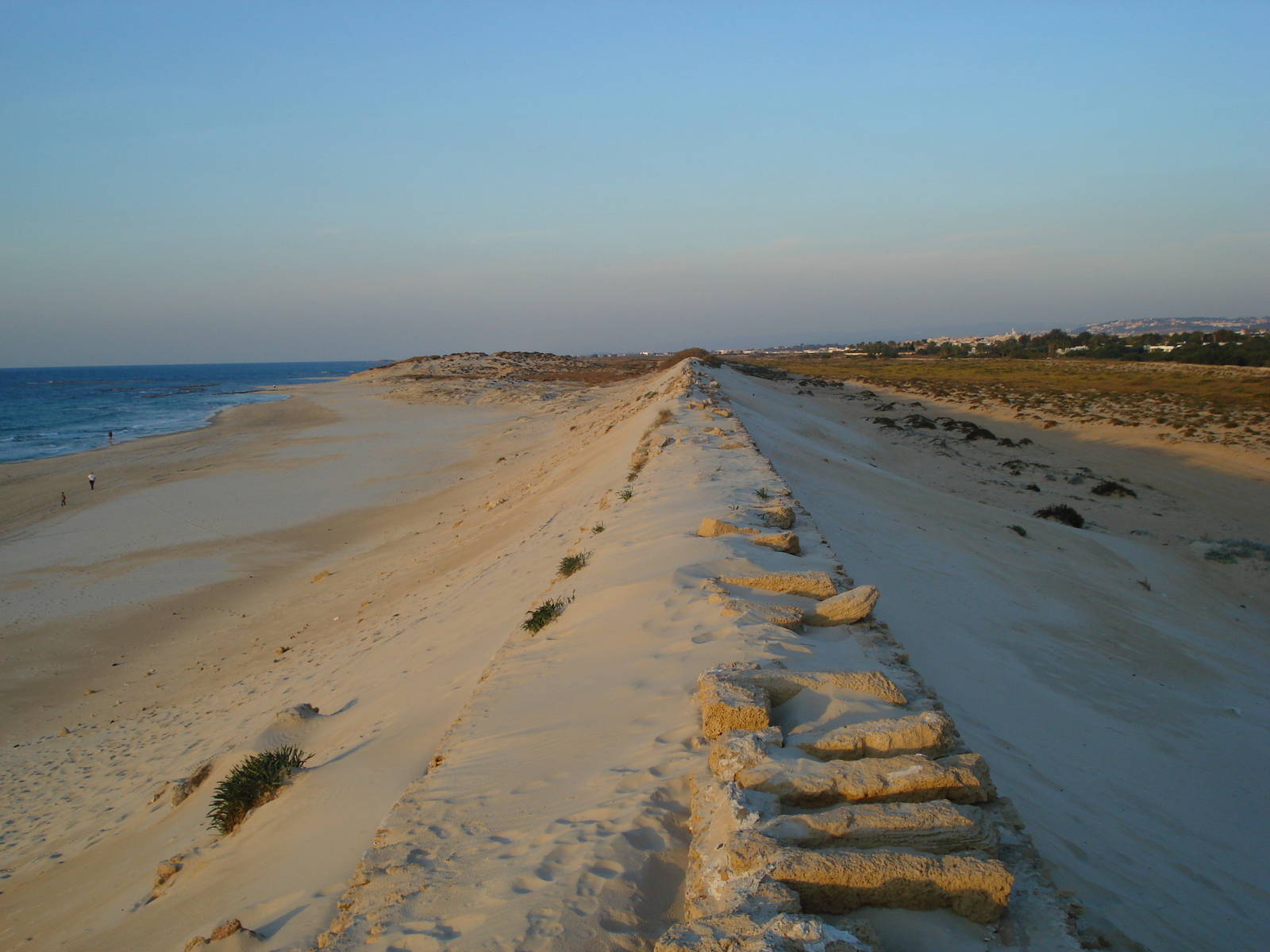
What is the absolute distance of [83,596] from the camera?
39.7 feet

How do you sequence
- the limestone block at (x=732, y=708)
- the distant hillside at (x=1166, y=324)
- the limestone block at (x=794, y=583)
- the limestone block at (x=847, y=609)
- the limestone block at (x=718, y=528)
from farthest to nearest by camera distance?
the distant hillside at (x=1166, y=324) → the limestone block at (x=718, y=528) → the limestone block at (x=794, y=583) → the limestone block at (x=847, y=609) → the limestone block at (x=732, y=708)

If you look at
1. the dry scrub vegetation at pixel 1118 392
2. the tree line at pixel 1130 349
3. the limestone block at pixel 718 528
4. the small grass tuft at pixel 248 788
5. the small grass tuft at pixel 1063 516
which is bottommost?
the small grass tuft at pixel 1063 516

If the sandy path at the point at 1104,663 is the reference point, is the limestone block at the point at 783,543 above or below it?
above

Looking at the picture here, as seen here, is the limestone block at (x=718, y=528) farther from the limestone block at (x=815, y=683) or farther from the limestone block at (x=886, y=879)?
the limestone block at (x=886, y=879)

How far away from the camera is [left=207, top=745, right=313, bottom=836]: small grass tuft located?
4.59 m

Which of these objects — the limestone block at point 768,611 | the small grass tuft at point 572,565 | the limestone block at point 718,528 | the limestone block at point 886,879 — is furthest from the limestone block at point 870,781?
the small grass tuft at point 572,565

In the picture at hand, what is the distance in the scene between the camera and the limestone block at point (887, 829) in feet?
8.32

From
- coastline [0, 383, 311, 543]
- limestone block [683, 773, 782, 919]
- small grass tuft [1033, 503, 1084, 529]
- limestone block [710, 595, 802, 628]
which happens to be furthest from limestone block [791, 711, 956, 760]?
coastline [0, 383, 311, 543]

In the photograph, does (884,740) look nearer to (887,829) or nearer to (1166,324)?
(887,829)

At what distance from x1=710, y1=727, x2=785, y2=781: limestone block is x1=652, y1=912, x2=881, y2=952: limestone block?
0.76m

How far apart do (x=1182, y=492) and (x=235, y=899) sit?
22.4 m

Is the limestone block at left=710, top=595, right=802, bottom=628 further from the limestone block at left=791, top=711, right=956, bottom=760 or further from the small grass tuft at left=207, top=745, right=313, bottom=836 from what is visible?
the small grass tuft at left=207, top=745, right=313, bottom=836

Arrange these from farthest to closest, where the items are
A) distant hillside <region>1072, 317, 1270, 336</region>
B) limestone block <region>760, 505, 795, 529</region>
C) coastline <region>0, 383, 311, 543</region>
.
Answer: distant hillside <region>1072, 317, 1270, 336</region>, coastline <region>0, 383, 311, 543</region>, limestone block <region>760, 505, 795, 529</region>

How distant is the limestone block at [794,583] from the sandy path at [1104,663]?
3.99 ft
